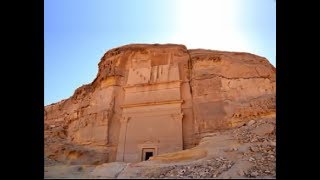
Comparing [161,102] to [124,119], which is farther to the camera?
[124,119]

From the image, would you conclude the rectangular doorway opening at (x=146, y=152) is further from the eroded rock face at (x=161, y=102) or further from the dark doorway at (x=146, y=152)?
the eroded rock face at (x=161, y=102)

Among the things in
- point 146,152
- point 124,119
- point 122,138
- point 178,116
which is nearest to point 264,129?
point 178,116

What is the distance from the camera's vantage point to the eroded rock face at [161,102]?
1611 centimetres

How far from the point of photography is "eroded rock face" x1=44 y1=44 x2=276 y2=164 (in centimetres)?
1611

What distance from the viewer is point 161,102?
17000mm

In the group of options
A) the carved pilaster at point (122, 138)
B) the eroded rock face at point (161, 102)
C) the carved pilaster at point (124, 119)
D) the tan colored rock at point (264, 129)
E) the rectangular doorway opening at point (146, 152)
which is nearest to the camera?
the tan colored rock at point (264, 129)

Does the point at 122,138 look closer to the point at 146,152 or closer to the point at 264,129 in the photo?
the point at 146,152

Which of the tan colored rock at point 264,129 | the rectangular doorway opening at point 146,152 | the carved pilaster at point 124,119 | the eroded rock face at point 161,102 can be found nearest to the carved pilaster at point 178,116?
the eroded rock face at point 161,102

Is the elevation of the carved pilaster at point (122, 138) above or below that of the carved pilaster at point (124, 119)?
below

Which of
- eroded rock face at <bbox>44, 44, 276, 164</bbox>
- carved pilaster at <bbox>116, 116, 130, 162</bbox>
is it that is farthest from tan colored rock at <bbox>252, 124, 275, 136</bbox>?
carved pilaster at <bbox>116, 116, 130, 162</bbox>

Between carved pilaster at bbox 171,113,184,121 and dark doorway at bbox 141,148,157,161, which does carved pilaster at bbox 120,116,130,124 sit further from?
carved pilaster at bbox 171,113,184,121
